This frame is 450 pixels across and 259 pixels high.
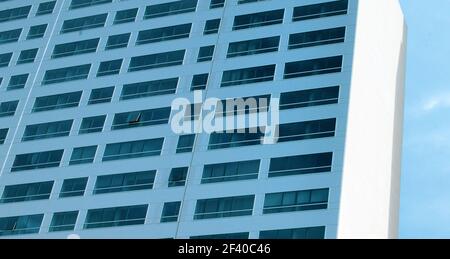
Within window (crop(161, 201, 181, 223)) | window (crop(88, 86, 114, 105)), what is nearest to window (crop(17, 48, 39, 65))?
window (crop(88, 86, 114, 105))

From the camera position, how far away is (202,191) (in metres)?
55.1

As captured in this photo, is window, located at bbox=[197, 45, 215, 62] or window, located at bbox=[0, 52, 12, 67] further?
window, located at bbox=[0, 52, 12, 67]

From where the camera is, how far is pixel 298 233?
49.8 m

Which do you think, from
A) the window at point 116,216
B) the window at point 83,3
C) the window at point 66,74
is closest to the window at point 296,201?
the window at point 116,216

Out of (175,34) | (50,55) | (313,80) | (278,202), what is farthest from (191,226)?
(50,55)

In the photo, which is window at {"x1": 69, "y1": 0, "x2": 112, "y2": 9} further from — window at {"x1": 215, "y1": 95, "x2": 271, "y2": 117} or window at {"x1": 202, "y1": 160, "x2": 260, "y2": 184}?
window at {"x1": 202, "y1": 160, "x2": 260, "y2": 184}

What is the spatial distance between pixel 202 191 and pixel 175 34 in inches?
771

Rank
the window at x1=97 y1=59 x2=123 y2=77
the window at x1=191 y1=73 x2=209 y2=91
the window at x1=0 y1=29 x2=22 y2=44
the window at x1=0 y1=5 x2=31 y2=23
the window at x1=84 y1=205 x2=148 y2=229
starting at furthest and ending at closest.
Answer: the window at x1=0 y1=5 x2=31 y2=23
the window at x1=0 y1=29 x2=22 y2=44
the window at x1=97 y1=59 x2=123 y2=77
the window at x1=191 y1=73 x2=209 y2=91
the window at x1=84 y1=205 x2=148 y2=229

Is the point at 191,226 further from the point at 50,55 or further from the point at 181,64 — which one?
the point at 50,55

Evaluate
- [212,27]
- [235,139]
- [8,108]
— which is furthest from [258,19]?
[8,108]

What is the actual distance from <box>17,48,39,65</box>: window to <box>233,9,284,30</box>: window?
898 inches

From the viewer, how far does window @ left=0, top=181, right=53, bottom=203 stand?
61.0 metres

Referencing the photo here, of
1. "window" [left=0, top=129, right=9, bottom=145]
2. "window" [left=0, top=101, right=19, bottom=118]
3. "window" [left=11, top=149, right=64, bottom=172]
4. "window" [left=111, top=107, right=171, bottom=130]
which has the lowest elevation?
"window" [left=11, top=149, right=64, bottom=172]

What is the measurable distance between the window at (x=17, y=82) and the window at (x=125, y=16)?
11202 millimetres
